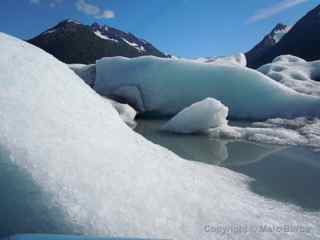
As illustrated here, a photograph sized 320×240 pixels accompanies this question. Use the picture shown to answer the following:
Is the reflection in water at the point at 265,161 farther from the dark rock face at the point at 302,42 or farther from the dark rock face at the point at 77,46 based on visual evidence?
the dark rock face at the point at 77,46

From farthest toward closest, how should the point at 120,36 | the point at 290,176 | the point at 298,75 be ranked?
the point at 120,36 < the point at 298,75 < the point at 290,176

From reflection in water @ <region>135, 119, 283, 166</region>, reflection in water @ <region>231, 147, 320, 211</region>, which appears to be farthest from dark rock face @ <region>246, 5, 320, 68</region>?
reflection in water @ <region>231, 147, 320, 211</region>

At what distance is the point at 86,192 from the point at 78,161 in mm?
202

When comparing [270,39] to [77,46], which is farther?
[270,39]

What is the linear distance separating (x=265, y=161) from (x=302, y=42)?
→ 4157 cm

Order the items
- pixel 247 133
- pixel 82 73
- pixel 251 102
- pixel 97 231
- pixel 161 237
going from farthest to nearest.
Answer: pixel 82 73 < pixel 251 102 < pixel 247 133 < pixel 161 237 < pixel 97 231

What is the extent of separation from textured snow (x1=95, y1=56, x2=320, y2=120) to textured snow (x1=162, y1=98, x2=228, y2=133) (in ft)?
9.40

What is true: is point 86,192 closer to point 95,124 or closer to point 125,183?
point 125,183

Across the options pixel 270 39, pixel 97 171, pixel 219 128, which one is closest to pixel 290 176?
pixel 97 171

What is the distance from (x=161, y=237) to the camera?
1.66 metres

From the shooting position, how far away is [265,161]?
433 centimetres

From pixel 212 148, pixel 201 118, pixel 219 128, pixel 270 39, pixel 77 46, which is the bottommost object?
pixel 212 148

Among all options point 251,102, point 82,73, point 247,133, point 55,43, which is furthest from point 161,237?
point 55,43

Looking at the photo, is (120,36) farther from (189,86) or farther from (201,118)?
(201,118)
